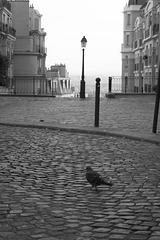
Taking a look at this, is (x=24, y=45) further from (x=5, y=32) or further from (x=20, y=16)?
(x=5, y=32)

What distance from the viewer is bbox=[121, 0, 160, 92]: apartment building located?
50.5 meters

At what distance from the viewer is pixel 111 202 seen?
4895mm

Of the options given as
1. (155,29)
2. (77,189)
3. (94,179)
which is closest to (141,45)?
(155,29)

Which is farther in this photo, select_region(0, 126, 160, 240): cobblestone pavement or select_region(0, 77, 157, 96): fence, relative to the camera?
select_region(0, 77, 157, 96): fence

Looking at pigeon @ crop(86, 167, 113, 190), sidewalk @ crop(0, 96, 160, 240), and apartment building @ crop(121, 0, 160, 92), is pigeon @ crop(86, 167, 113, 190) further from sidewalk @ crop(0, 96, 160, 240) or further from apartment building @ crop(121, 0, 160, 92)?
apartment building @ crop(121, 0, 160, 92)

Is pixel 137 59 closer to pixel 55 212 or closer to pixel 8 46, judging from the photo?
pixel 8 46

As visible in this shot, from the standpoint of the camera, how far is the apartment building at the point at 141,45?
5053 cm

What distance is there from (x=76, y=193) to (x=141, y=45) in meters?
56.1

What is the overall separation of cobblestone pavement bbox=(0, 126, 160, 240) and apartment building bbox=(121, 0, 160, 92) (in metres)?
34.4

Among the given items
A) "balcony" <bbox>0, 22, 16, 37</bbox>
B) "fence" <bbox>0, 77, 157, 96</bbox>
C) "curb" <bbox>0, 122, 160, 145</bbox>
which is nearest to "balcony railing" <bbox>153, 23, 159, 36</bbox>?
"fence" <bbox>0, 77, 157, 96</bbox>

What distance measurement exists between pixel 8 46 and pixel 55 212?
51972 millimetres

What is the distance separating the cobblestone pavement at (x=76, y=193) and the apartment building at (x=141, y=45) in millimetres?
34413

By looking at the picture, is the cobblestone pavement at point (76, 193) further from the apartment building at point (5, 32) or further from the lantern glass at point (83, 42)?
the apartment building at point (5, 32)

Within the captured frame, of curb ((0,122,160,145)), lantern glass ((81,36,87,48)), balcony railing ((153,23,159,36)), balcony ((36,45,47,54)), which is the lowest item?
curb ((0,122,160,145))
